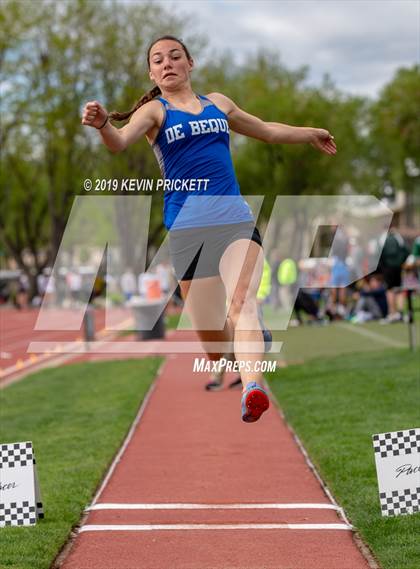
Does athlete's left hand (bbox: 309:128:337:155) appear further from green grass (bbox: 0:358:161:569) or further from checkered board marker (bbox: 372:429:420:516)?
green grass (bbox: 0:358:161:569)

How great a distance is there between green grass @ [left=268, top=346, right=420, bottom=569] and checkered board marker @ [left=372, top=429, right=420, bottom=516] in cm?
9

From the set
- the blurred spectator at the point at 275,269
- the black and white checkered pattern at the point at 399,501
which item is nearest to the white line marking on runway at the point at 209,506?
the black and white checkered pattern at the point at 399,501

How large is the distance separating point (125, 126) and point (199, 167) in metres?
0.50

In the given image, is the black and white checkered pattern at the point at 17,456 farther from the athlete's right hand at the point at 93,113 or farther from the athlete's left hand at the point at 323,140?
the athlete's left hand at the point at 323,140

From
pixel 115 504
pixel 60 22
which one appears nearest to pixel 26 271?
pixel 60 22

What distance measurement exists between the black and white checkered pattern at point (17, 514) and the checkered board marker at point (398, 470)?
2.08 metres

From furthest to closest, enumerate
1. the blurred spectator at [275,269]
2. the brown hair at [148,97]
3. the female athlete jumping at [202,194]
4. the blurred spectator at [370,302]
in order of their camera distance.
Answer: the blurred spectator at [275,269] → the blurred spectator at [370,302] → the brown hair at [148,97] → the female athlete jumping at [202,194]

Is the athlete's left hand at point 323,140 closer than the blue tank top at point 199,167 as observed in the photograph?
No

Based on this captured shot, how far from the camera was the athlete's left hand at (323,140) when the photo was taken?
6.09 meters

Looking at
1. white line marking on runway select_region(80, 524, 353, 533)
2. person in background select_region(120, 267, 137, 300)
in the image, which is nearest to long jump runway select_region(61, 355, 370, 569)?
white line marking on runway select_region(80, 524, 353, 533)

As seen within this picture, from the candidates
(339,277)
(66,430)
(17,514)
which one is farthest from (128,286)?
(17,514)

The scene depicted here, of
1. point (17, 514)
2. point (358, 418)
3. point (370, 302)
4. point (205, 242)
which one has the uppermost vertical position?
point (205, 242)

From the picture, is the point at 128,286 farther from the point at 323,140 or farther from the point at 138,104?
the point at 138,104

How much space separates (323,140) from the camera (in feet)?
20.1
